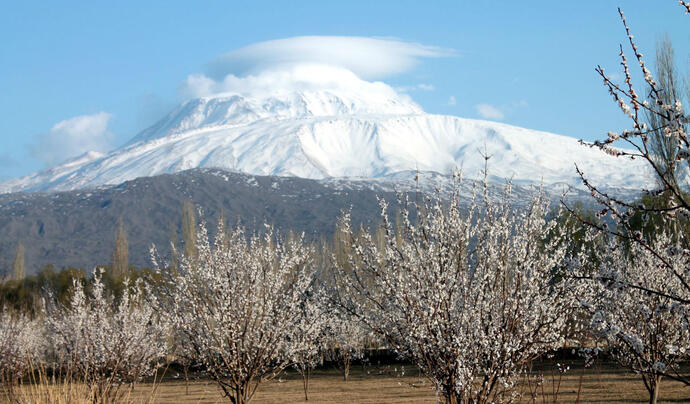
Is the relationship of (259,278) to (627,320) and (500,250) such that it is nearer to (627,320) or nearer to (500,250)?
(500,250)

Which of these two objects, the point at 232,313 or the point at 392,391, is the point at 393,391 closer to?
the point at 392,391

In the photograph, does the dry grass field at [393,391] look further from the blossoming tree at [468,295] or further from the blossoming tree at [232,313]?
the blossoming tree at [468,295]

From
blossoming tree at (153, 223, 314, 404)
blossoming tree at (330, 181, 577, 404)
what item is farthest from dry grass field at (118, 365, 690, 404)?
blossoming tree at (330, 181, 577, 404)

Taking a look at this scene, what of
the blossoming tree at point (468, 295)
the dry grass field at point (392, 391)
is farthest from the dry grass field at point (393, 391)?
the blossoming tree at point (468, 295)

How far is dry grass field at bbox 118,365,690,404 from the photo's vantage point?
19953mm

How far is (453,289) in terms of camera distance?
8.68 metres

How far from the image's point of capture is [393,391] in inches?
1038

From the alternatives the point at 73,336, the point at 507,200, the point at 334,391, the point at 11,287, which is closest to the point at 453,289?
the point at 507,200

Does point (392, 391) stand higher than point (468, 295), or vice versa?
point (468, 295)

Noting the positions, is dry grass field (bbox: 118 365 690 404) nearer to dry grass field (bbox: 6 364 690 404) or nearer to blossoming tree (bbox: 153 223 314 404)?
dry grass field (bbox: 6 364 690 404)

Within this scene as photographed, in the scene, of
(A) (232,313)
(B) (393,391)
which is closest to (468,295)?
(A) (232,313)

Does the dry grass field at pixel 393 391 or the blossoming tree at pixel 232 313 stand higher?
the blossoming tree at pixel 232 313

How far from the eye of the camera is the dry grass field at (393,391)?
65.5 feet

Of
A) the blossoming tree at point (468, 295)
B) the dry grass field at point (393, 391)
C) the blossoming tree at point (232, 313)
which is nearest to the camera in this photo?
the blossoming tree at point (468, 295)
